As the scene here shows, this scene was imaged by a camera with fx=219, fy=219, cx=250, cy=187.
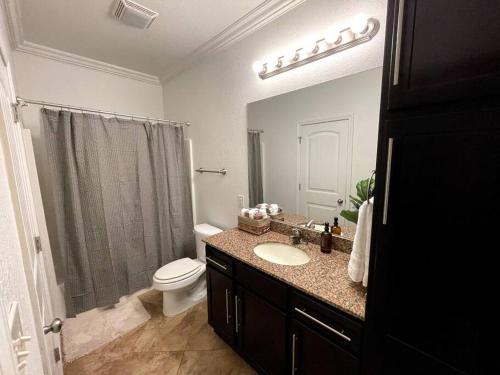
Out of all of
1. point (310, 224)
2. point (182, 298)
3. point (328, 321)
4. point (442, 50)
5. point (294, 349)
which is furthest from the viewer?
point (182, 298)

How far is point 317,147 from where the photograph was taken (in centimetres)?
151

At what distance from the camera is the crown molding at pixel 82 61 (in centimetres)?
190

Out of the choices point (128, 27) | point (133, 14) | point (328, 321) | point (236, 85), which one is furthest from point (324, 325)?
point (128, 27)

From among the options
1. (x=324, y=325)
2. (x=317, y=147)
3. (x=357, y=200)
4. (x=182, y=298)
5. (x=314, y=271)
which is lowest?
(x=182, y=298)

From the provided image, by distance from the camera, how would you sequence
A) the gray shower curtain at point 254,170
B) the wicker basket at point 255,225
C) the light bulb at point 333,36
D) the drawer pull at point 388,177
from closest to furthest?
the drawer pull at point 388,177 → the light bulb at point 333,36 → the wicker basket at point 255,225 → the gray shower curtain at point 254,170

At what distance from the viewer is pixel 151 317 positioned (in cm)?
203

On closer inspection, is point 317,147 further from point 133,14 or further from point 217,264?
point 133,14

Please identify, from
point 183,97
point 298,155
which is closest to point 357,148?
point 298,155

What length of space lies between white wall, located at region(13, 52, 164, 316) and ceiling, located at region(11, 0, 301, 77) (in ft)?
0.60

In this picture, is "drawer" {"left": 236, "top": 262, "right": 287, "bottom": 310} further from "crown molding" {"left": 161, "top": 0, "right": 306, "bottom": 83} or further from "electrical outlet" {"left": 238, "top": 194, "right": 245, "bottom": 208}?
"crown molding" {"left": 161, "top": 0, "right": 306, "bottom": 83}

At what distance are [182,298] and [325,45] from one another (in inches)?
93.5

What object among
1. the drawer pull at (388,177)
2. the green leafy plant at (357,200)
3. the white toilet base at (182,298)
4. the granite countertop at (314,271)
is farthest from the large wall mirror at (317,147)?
the white toilet base at (182,298)

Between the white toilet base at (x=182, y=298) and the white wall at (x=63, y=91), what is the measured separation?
2.67 feet

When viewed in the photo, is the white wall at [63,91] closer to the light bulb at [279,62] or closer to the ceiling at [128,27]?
the ceiling at [128,27]
